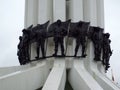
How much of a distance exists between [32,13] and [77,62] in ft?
10.9

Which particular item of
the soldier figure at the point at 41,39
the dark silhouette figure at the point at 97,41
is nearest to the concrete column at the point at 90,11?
the dark silhouette figure at the point at 97,41

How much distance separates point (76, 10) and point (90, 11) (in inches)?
32.3

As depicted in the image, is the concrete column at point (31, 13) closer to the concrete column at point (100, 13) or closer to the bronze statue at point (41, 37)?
the bronze statue at point (41, 37)

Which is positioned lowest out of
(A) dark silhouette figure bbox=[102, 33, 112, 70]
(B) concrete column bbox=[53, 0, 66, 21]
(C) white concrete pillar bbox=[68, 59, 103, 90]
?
(C) white concrete pillar bbox=[68, 59, 103, 90]

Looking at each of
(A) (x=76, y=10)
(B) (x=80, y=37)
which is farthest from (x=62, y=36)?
(A) (x=76, y=10)

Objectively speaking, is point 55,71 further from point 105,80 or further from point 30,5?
point 30,5

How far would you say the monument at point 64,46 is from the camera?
16828 millimetres

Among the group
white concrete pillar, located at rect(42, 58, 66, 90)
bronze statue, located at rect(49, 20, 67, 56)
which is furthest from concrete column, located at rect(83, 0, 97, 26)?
white concrete pillar, located at rect(42, 58, 66, 90)

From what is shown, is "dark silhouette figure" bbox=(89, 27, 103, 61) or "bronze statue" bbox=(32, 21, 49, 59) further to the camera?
"dark silhouette figure" bbox=(89, 27, 103, 61)

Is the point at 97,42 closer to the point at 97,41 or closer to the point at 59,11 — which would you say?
the point at 97,41

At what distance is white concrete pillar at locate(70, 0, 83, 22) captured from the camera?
17.9 m

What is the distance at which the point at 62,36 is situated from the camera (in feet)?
55.7

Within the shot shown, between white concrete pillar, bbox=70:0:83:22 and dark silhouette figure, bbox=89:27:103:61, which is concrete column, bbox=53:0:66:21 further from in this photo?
dark silhouette figure, bbox=89:27:103:61

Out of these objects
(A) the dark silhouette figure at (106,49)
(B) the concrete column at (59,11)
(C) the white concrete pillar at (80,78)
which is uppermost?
(B) the concrete column at (59,11)
